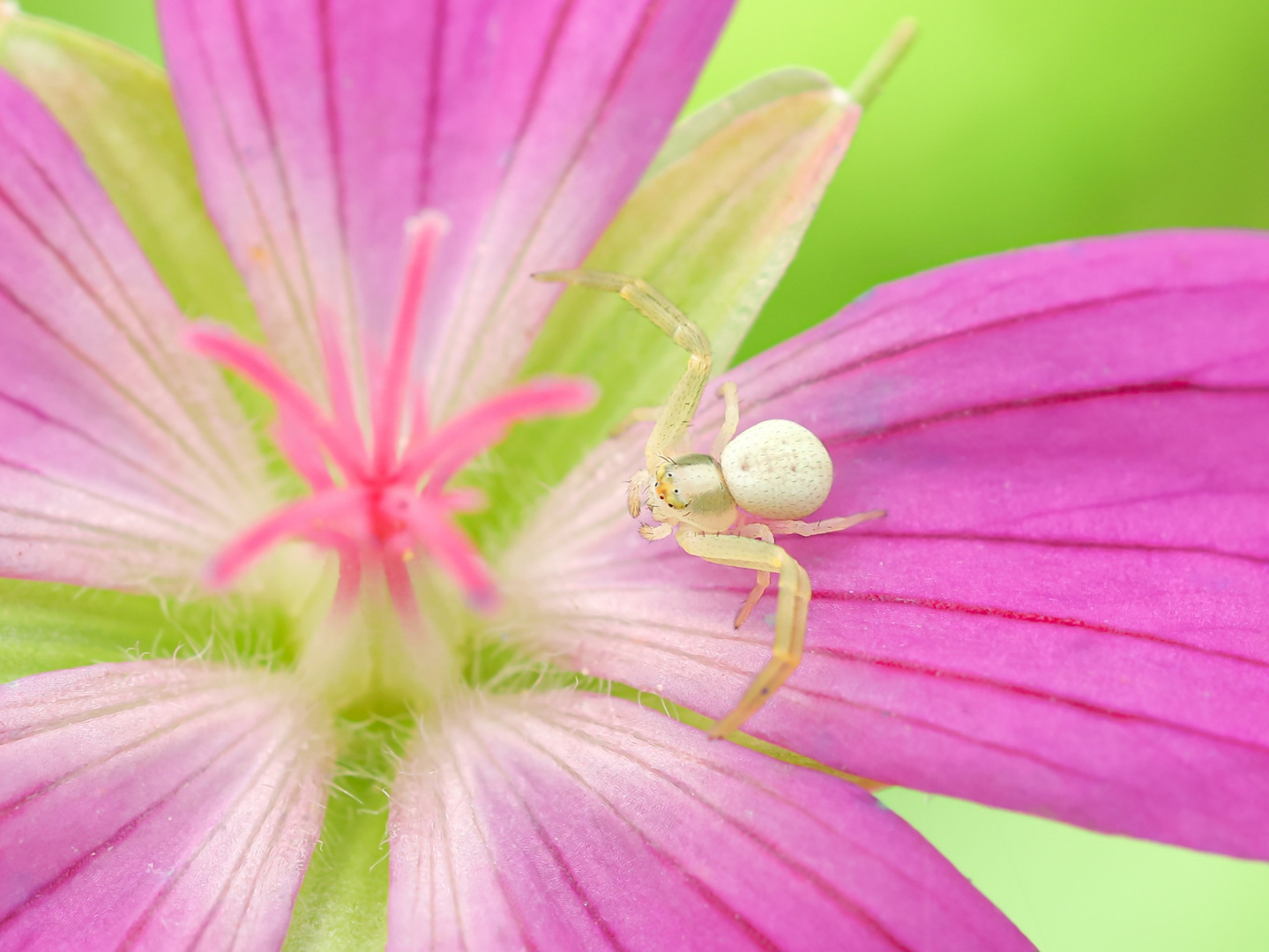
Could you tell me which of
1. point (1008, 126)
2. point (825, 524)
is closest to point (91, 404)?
point (825, 524)

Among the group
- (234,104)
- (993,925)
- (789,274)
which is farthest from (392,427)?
(789,274)

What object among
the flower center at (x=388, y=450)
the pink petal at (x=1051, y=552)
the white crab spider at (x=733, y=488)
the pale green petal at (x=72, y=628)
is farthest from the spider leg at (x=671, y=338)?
the pale green petal at (x=72, y=628)

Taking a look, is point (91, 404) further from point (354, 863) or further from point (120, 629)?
point (354, 863)

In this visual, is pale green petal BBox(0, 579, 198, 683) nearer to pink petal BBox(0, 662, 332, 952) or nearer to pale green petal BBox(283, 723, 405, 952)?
pink petal BBox(0, 662, 332, 952)

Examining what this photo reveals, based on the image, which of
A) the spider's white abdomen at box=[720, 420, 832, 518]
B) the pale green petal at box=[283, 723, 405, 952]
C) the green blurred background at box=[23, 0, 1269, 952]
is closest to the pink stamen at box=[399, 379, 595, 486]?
the spider's white abdomen at box=[720, 420, 832, 518]

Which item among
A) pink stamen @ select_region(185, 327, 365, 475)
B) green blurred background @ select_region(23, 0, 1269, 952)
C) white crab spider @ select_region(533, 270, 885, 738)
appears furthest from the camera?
green blurred background @ select_region(23, 0, 1269, 952)

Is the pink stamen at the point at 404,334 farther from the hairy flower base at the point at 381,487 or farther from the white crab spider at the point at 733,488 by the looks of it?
the white crab spider at the point at 733,488

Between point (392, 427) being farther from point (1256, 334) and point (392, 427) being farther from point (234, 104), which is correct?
point (1256, 334)
